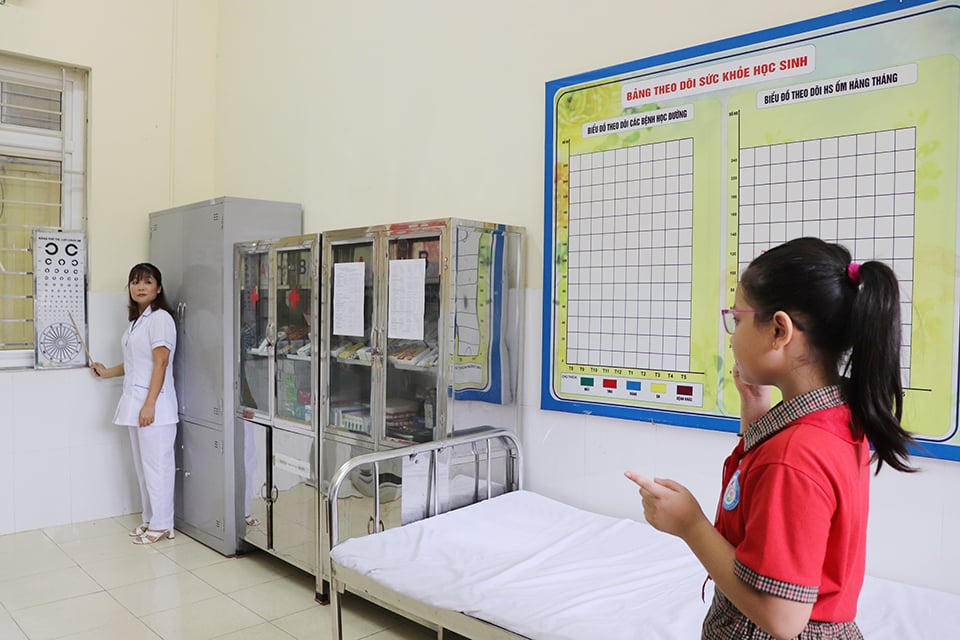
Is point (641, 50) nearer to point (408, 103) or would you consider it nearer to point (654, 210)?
point (654, 210)

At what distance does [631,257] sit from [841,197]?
29.8 inches

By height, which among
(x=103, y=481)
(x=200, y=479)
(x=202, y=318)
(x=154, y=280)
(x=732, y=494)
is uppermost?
(x=154, y=280)

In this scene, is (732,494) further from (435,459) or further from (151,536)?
(151,536)

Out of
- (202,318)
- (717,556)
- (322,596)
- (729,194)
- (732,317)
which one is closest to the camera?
(717,556)

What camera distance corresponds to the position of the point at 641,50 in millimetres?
2684

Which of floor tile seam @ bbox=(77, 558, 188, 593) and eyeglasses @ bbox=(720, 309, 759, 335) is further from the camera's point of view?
floor tile seam @ bbox=(77, 558, 188, 593)

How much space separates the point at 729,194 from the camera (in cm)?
243

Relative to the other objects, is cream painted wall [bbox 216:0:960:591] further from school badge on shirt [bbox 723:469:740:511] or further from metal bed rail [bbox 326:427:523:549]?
school badge on shirt [bbox 723:469:740:511]

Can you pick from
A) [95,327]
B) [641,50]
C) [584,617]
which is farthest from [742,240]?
[95,327]

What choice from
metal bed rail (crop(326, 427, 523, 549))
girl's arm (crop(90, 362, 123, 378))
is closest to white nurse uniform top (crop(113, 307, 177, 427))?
girl's arm (crop(90, 362, 123, 378))

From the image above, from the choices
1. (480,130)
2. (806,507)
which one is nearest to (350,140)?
(480,130)

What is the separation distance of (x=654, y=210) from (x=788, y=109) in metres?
0.56

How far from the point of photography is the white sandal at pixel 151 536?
13.6ft

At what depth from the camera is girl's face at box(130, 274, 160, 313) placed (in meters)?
4.27
